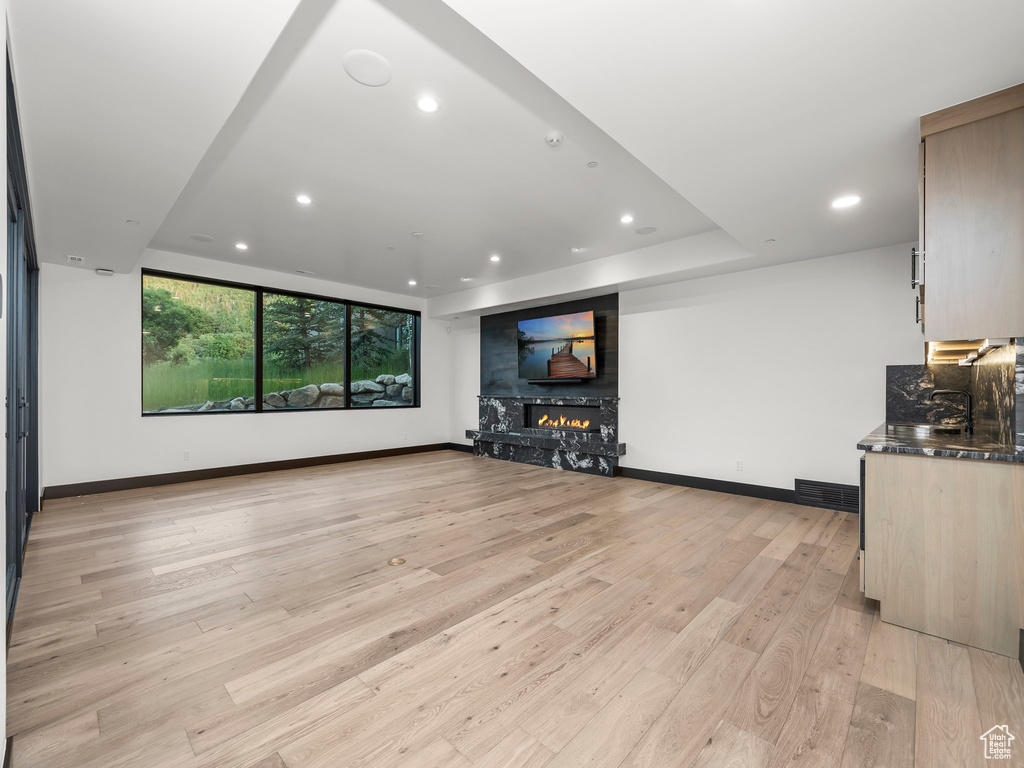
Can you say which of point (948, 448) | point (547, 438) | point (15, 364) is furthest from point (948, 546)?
point (15, 364)

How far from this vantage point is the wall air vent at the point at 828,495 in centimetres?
436

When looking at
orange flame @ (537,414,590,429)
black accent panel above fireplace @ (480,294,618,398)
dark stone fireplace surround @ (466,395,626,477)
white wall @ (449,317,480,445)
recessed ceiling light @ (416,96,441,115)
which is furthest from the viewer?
white wall @ (449,317,480,445)

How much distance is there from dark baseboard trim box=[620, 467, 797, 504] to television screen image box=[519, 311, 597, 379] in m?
1.42

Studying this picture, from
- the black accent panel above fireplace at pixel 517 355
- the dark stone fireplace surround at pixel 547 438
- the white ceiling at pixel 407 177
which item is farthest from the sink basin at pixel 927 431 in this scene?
the black accent panel above fireplace at pixel 517 355

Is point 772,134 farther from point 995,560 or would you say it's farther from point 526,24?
point 995,560

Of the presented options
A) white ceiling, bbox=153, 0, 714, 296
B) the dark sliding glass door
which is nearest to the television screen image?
white ceiling, bbox=153, 0, 714, 296

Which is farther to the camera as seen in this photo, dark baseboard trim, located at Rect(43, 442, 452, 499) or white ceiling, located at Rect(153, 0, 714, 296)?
dark baseboard trim, located at Rect(43, 442, 452, 499)

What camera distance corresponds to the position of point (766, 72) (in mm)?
1930

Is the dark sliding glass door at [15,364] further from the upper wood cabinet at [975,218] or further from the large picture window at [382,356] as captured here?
the upper wood cabinet at [975,218]

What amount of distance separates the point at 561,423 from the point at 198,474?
4.64 m

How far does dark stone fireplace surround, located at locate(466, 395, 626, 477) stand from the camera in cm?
613

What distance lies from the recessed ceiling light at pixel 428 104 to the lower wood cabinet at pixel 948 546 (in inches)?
115

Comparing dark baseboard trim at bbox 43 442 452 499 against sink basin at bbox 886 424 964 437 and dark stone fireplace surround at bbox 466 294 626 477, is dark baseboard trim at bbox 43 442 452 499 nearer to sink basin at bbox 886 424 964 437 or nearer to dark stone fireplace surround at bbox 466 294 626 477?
dark stone fireplace surround at bbox 466 294 626 477

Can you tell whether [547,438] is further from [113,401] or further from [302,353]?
[113,401]
